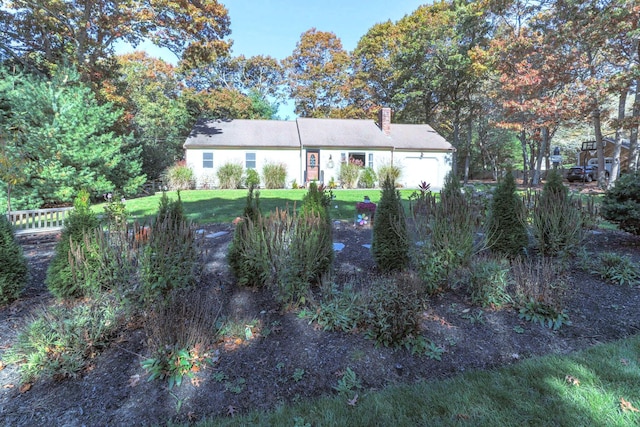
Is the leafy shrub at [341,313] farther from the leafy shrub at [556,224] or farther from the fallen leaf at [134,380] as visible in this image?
the leafy shrub at [556,224]

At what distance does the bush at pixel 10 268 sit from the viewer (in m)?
3.29

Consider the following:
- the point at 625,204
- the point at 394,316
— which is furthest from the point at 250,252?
the point at 625,204

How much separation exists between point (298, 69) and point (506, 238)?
31.9m

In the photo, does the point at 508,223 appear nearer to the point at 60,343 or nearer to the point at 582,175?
the point at 60,343

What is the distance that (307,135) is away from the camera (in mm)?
20703

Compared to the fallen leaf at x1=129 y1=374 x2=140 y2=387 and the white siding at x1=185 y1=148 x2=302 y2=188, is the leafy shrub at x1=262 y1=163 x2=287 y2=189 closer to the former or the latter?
the white siding at x1=185 y1=148 x2=302 y2=188

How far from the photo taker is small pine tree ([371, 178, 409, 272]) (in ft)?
12.6

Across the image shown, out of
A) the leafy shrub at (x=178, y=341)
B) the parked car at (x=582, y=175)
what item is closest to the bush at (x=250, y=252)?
the leafy shrub at (x=178, y=341)

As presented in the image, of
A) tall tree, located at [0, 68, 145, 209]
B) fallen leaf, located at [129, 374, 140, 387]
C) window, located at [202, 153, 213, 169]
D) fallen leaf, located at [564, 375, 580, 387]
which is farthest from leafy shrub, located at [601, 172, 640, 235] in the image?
window, located at [202, 153, 213, 169]

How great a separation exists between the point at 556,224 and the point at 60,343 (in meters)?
5.19

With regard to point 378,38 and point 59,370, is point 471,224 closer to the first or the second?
point 59,370

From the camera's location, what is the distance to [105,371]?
2.41 meters

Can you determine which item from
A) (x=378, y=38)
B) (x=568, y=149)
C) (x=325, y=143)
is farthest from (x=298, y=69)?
(x=568, y=149)

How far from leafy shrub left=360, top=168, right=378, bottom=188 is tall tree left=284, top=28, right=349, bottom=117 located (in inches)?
497
